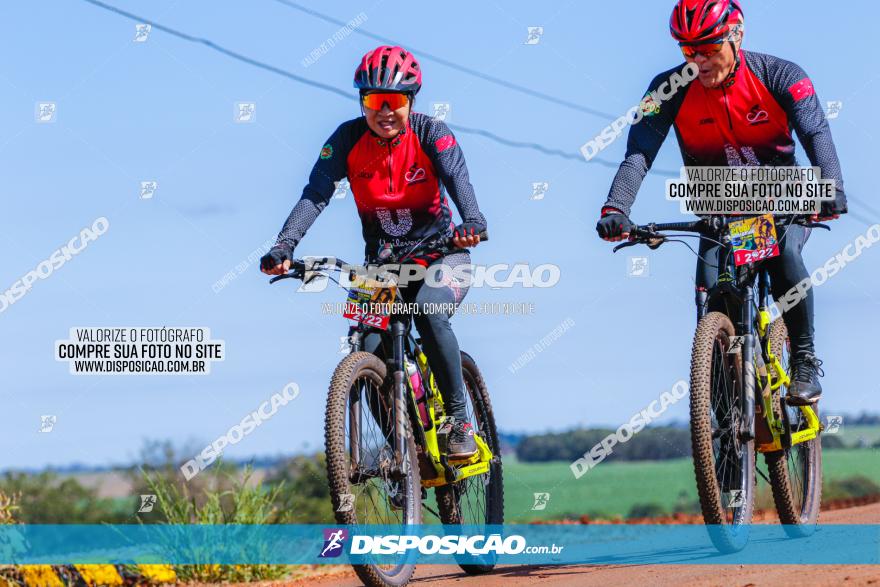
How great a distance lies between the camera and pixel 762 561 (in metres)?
7.69

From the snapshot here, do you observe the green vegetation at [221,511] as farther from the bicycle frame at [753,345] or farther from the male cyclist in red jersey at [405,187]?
the bicycle frame at [753,345]

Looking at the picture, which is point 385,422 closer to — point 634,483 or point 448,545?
point 448,545

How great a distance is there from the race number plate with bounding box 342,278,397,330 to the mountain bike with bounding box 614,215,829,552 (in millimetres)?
1389

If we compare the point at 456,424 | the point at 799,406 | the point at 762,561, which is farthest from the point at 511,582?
the point at 799,406

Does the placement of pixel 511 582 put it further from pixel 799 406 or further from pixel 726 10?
pixel 726 10

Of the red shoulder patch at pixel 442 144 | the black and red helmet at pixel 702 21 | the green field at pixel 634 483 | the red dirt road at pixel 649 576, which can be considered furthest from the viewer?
the green field at pixel 634 483

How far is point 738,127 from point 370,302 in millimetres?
2560

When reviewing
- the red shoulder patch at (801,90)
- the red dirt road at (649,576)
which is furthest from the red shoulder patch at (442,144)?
the red dirt road at (649,576)

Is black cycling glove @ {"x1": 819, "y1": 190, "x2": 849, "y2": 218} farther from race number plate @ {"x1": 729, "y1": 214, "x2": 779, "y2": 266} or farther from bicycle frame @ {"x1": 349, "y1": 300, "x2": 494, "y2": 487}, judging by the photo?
bicycle frame @ {"x1": 349, "y1": 300, "x2": 494, "y2": 487}

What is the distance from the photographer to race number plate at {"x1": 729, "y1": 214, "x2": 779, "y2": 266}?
8094 mm

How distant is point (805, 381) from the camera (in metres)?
8.52

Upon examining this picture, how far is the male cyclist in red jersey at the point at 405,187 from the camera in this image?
8078 millimetres

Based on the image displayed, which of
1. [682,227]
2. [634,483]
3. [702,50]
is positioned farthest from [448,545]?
[634,483]

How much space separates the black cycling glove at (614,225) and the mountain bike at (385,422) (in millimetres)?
683
